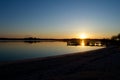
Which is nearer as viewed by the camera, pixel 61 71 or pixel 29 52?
pixel 61 71

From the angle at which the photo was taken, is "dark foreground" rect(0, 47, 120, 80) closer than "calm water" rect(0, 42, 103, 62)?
Yes

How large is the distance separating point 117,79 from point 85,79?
1.53m

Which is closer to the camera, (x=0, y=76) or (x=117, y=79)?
(x=117, y=79)

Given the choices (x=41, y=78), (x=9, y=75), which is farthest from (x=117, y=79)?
(x=9, y=75)

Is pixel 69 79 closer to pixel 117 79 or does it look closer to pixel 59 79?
pixel 59 79

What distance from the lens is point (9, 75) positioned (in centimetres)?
1118

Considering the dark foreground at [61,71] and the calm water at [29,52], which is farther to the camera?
the calm water at [29,52]

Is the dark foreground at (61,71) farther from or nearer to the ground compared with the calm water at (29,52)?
farther from the ground

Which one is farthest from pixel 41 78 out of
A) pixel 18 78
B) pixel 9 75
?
pixel 9 75

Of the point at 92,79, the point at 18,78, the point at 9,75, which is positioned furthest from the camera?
the point at 9,75

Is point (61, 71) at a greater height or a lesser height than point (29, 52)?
greater

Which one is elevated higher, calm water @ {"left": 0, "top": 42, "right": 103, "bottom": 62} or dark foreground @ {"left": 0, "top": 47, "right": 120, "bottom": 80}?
dark foreground @ {"left": 0, "top": 47, "right": 120, "bottom": 80}

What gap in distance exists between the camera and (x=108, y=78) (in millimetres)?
9914

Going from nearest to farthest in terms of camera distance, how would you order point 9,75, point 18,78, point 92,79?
point 92,79 → point 18,78 → point 9,75
